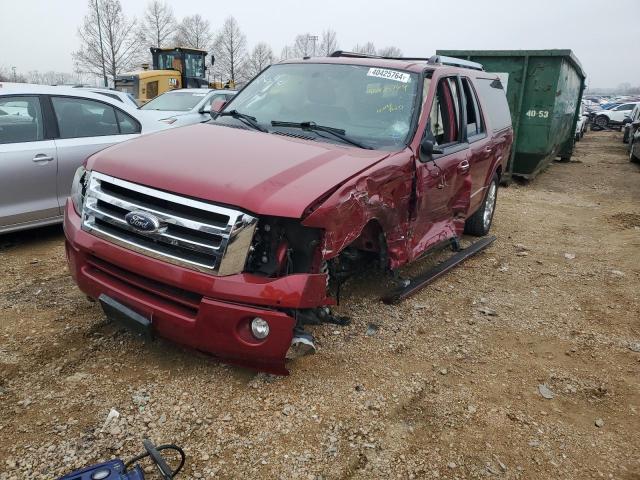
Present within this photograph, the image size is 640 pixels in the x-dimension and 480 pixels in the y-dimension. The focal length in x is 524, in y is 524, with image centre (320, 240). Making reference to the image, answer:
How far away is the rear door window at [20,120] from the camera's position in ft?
16.5

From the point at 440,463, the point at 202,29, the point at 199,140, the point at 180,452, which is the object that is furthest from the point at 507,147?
the point at 202,29

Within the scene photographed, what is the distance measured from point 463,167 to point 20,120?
14.2ft

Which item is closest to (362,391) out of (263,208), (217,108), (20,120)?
(263,208)

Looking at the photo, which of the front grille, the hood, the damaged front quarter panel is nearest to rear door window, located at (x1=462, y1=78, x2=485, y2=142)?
the damaged front quarter panel

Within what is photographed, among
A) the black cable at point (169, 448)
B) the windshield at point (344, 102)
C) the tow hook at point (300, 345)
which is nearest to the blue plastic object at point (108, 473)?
the black cable at point (169, 448)

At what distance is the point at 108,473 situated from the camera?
2197mm

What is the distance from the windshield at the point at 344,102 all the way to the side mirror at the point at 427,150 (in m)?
0.15

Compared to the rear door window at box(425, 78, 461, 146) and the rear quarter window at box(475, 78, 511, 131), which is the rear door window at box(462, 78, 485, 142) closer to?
the rear quarter window at box(475, 78, 511, 131)

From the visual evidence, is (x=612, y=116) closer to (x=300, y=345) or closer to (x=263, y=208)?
(x=300, y=345)

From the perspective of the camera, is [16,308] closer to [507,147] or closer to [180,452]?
[180,452]

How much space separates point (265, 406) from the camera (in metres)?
2.97

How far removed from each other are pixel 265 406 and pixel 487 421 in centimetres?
127

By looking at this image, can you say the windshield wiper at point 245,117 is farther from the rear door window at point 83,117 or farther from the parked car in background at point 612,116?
the parked car in background at point 612,116

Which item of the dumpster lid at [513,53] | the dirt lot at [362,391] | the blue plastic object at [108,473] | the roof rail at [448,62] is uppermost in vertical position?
the dumpster lid at [513,53]
